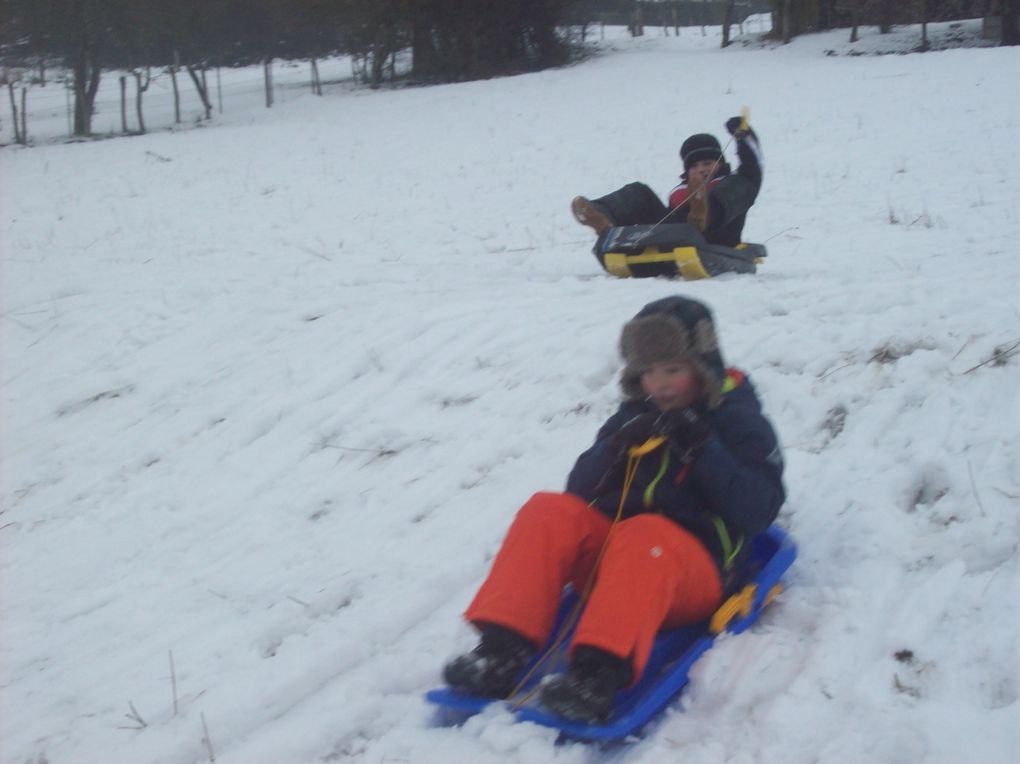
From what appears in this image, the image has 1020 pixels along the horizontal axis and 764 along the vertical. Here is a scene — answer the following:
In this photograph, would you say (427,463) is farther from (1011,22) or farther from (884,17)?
(884,17)

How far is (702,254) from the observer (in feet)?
20.5

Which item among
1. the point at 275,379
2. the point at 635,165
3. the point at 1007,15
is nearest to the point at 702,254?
the point at 275,379

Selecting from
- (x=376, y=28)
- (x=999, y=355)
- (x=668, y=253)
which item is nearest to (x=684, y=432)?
(x=999, y=355)

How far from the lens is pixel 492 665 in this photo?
272 centimetres

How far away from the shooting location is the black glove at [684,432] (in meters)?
2.88

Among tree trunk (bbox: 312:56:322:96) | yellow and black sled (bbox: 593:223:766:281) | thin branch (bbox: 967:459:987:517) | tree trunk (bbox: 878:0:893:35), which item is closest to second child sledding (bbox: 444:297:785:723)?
thin branch (bbox: 967:459:987:517)

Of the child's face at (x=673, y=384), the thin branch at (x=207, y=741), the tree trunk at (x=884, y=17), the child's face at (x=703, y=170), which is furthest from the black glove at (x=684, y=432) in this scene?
the tree trunk at (x=884, y=17)

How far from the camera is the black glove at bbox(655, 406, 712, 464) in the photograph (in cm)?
288

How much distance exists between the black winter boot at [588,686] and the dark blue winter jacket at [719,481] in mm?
568

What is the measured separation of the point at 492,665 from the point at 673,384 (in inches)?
40.4

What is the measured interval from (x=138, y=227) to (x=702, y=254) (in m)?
6.21

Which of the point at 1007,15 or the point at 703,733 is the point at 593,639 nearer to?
the point at 703,733

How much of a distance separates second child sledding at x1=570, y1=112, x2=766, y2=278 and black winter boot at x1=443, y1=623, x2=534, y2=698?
3898 millimetres

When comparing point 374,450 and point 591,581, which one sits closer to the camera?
point 591,581
